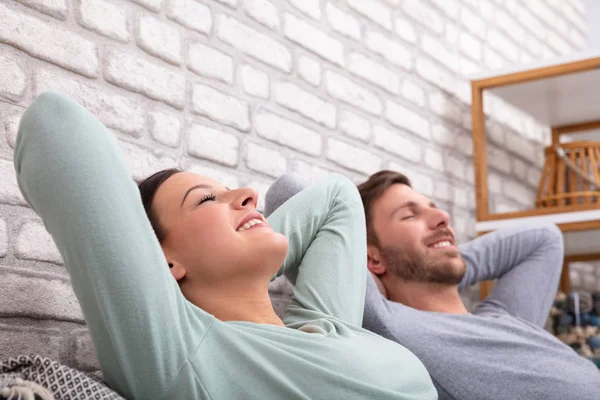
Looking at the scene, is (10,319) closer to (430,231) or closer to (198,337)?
(198,337)

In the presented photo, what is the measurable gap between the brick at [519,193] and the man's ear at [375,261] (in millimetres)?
1117

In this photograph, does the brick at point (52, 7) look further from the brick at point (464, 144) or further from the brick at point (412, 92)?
the brick at point (464, 144)

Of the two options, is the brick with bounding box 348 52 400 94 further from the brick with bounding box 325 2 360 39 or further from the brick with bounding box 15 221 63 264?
the brick with bounding box 15 221 63 264

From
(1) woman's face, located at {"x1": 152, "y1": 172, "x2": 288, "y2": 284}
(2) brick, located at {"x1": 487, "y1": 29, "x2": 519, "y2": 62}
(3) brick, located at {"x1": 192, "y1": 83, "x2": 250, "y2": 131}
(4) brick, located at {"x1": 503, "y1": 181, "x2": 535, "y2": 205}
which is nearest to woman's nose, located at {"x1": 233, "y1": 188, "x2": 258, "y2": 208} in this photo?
(1) woman's face, located at {"x1": 152, "y1": 172, "x2": 288, "y2": 284}

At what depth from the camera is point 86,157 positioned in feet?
3.23

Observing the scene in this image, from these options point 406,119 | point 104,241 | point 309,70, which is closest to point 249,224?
point 104,241

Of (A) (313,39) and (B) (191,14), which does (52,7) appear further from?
(A) (313,39)

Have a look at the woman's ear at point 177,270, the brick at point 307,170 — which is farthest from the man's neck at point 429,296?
the woman's ear at point 177,270

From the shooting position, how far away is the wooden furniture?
98.3 inches

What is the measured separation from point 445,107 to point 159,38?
1.29 m

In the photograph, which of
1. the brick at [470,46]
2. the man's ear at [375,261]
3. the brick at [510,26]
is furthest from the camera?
the brick at [510,26]

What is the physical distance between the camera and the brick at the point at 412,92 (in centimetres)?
246

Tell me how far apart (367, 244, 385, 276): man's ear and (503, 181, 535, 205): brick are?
112cm

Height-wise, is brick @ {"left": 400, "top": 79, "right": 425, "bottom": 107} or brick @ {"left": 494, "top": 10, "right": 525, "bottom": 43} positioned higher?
brick @ {"left": 494, "top": 10, "right": 525, "bottom": 43}
